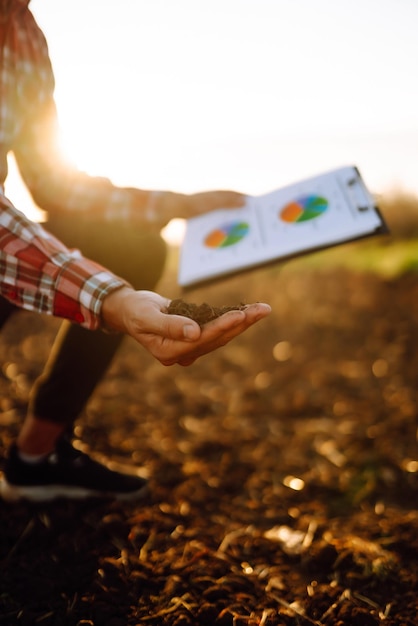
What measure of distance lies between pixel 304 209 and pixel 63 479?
39.9 inches

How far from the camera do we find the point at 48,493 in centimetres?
168

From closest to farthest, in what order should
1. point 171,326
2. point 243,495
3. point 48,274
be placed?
point 171,326 < point 48,274 < point 243,495

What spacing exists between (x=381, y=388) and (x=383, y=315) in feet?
4.08

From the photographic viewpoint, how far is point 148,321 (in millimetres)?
939

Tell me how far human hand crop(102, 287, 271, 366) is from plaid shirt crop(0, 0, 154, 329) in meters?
0.07

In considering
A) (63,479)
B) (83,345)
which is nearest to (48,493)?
(63,479)

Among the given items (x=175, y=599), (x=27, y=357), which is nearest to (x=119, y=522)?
(x=175, y=599)

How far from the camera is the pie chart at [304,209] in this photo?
5.38 feet

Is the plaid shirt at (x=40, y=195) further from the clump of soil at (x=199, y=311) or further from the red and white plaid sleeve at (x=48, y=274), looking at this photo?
the clump of soil at (x=199, y=311)

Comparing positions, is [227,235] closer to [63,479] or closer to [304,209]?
[304,209]

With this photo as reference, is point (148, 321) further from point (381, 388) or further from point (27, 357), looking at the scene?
point (27, 357)

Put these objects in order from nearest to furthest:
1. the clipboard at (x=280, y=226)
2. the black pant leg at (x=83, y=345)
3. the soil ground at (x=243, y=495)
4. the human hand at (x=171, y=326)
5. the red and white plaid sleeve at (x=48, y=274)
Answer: the human hand at (x=171, y=326) < the red and white plaid sleeve at (x=48, y=274) < the soil ground at (x=243, y=495) < the clipboard at (x=280, y=226) < the black pant leg at (x=83, y=345)

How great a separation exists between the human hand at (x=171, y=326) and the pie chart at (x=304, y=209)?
2.49 ft

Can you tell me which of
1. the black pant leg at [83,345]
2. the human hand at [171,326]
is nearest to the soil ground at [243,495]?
the black pant leg at [83,345]
